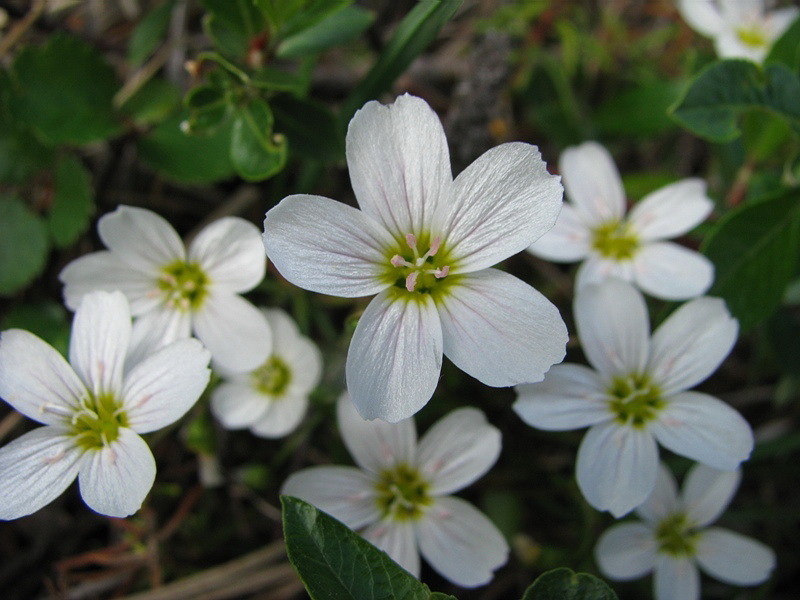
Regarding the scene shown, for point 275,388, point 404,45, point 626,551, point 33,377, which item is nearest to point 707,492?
point 626,551

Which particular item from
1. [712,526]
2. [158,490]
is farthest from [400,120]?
[712,526]

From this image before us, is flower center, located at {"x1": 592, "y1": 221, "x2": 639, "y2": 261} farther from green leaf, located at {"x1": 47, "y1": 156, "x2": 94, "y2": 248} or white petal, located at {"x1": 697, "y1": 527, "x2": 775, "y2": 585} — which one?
green leaf, located at {"x1": 47, "y1": 156, "x2": 94, "y2": 248}

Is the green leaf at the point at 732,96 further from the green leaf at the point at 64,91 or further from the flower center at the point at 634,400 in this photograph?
the green leaf at the point at 64,91

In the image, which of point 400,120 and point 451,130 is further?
point 451,130

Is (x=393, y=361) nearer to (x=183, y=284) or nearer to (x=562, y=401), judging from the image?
(x=562, y=401)

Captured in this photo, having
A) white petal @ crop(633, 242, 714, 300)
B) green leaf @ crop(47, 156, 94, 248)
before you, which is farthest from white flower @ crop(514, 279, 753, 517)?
green leaf @ crop(47, 156, 94, 248)

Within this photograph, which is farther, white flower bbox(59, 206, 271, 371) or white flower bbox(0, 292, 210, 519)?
white flower bbox(59, 206, 271, 371)

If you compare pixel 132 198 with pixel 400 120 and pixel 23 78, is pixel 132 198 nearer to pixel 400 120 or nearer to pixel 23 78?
pixel 23 78
